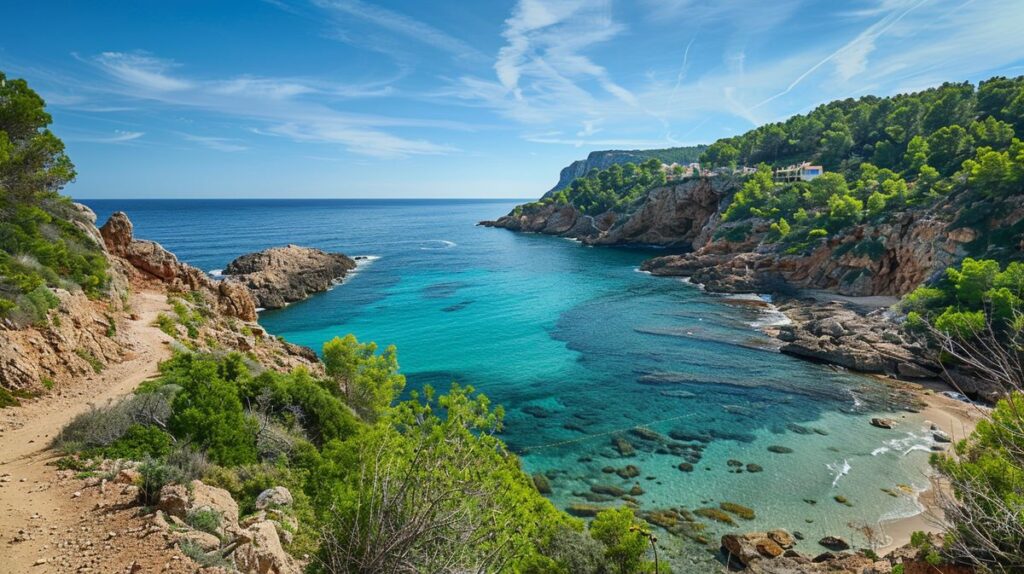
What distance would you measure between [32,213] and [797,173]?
110 metres

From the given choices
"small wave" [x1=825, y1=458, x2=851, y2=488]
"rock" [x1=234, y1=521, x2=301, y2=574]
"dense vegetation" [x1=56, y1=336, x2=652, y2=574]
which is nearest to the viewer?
"dense vegetation" [x1=56, y1=336, x2=652, y2=574]

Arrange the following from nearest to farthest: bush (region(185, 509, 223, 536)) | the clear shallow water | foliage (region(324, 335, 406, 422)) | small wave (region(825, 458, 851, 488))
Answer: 1. bush (region(185, 509, 223, 536))
2. the clear shallow water
3. small wave (region(825, 458, 851, 488))
4. foliage (region(324, 335, 406, 422))

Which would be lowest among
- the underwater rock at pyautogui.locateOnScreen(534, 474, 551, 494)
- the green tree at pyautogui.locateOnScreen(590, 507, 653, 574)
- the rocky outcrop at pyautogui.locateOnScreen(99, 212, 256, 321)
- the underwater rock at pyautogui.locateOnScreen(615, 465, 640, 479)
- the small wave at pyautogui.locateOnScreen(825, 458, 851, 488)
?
the underwater rock at pyautogui.locateOnScreen(534, 474, 551, 494)

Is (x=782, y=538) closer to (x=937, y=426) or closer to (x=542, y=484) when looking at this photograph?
(x=542, y=484)

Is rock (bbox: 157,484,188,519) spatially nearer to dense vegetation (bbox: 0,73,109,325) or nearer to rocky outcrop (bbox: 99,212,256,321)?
dense vegetation (bbox: 0,73,109,325)

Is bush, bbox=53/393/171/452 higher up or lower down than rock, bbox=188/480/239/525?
higher up

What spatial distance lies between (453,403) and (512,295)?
4838cm

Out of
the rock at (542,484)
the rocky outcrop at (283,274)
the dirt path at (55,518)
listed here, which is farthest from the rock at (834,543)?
the rocky outcrop at (283,274)

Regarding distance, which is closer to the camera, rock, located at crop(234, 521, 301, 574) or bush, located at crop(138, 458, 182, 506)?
rock, located at crop(234, 521, 301, 574)

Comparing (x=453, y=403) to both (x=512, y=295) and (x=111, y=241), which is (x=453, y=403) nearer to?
(x=111, y=241)

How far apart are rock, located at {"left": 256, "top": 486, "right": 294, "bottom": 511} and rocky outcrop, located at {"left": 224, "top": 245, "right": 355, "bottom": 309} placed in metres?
49.8

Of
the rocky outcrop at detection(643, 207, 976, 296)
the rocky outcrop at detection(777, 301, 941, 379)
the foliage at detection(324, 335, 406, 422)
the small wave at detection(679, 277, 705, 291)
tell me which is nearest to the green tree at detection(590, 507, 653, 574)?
the foliage at detection(324, 335, 406, 422)

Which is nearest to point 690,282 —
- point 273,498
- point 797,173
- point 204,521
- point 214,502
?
point 797,173

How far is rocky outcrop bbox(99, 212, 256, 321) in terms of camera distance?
33.5 meters
